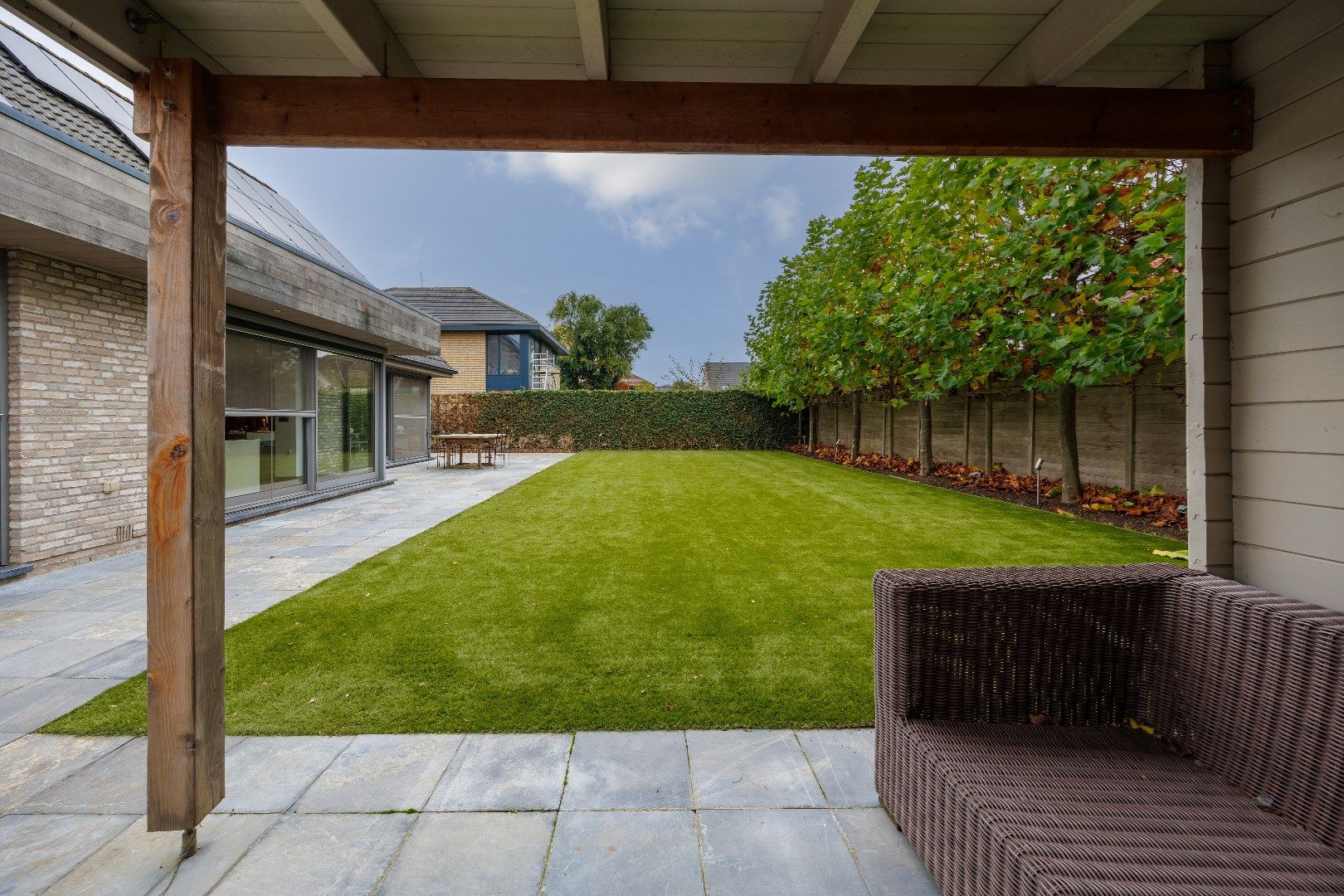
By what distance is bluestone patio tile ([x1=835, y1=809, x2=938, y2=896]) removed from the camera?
161cm

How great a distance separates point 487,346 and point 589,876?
21872mm

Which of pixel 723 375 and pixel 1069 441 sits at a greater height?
pixel 723 375

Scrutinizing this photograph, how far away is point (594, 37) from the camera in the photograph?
1.85 metres

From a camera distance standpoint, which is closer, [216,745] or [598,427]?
[216,745]

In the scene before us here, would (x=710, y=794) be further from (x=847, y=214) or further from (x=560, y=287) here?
(x=560, y=287)

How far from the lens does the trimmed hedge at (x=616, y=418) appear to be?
19.3 metres

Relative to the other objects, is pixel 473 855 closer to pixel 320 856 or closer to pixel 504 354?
pixel 320 856

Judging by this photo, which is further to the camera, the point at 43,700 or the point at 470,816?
the point at 43,700

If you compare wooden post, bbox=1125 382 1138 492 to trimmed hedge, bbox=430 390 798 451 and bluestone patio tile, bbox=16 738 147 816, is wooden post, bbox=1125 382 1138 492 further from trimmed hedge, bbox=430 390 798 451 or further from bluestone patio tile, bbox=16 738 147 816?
trimmed hedge, bbox=430 390 798 451

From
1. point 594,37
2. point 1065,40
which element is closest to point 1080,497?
point 1065,40

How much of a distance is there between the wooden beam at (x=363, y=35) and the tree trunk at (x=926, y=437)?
10993 mm

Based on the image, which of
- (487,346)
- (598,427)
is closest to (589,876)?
(598,427)

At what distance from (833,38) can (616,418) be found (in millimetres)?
18196

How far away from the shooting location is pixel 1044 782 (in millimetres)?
1399
